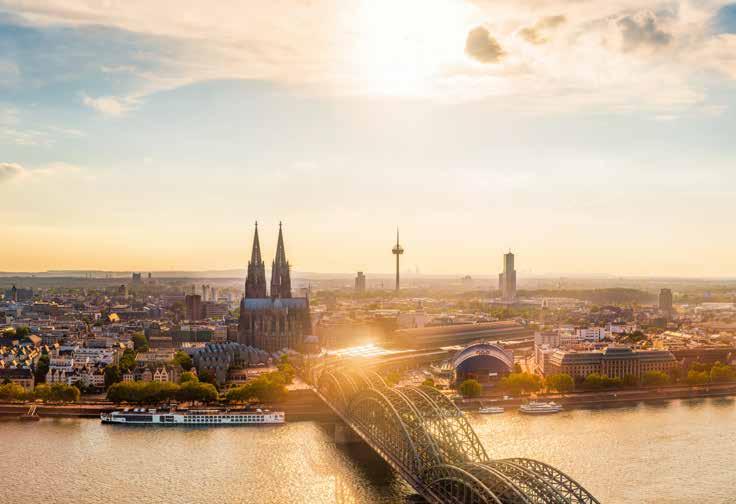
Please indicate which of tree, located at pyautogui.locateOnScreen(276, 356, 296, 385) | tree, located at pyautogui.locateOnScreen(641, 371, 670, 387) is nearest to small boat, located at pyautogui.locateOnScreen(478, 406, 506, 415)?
tree, located at pyautogui.locateOnScreen(276, 356, 296, 385)

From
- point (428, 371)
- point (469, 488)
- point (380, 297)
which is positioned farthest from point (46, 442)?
point (380, 297)

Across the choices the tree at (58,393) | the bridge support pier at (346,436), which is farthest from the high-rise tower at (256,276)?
the bridge support pier at (346,436)

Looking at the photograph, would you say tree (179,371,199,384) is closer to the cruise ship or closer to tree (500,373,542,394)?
the cruise ship

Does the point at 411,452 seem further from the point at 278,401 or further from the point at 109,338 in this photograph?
the point at 109,338

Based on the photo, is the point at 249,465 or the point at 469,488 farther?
the point at 249,465

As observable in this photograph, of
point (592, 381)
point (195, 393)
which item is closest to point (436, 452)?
point (195, 393)

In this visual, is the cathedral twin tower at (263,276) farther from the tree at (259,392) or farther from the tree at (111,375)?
the tree at (259,392)
